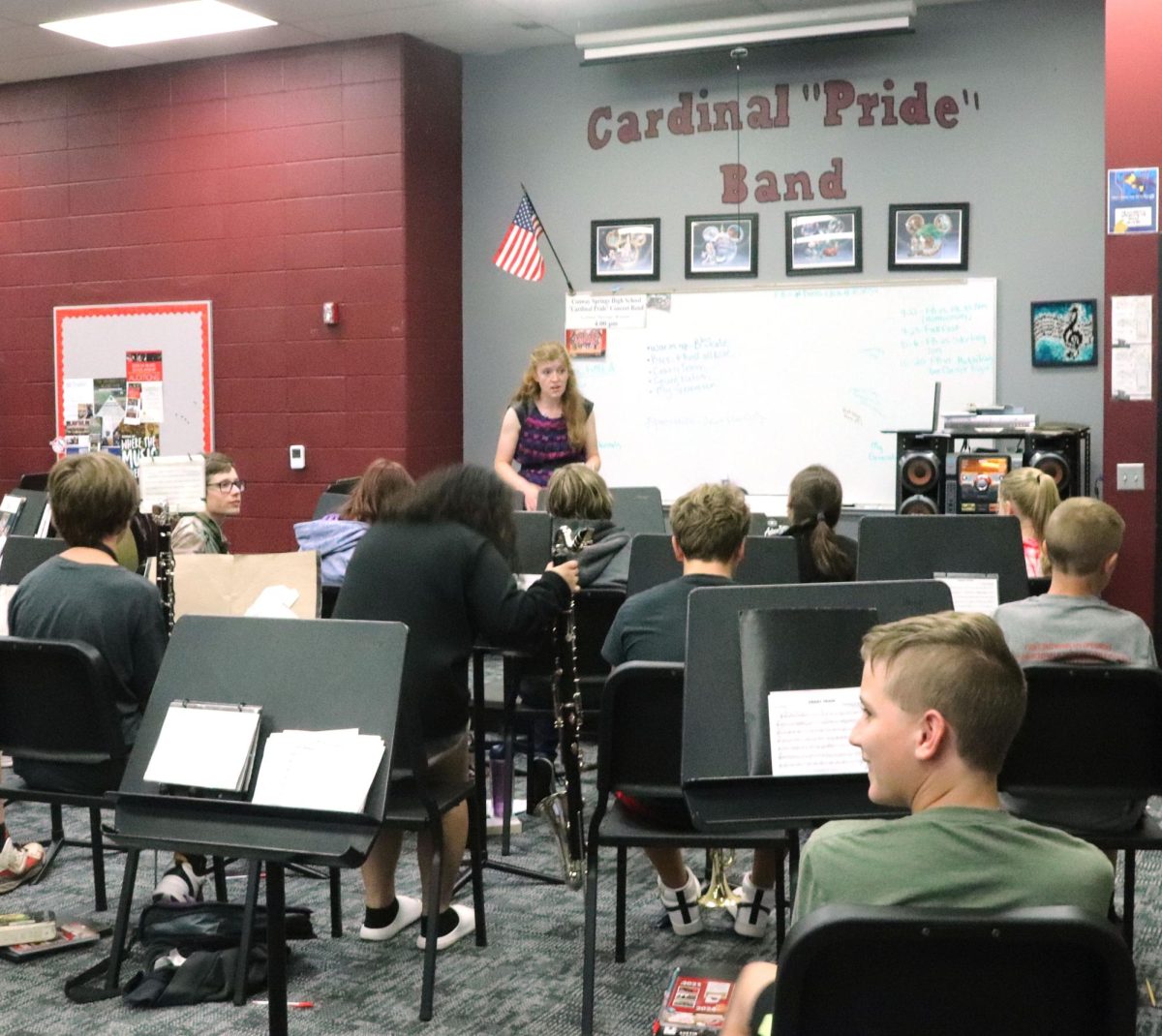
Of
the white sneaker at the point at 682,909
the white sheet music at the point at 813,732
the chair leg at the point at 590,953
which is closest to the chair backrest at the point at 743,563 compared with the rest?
the white sneaker at the point at 682,909

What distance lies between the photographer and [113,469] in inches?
134

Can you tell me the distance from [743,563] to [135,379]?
5.40 metres

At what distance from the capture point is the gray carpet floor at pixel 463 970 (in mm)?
2988

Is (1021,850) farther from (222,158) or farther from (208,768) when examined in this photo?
(222,158)

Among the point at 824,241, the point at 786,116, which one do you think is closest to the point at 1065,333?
the point at 824,241

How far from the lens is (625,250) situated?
297 inches

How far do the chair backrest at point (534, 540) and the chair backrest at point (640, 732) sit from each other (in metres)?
1.74

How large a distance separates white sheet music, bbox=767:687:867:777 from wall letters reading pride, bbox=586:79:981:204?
5.01m

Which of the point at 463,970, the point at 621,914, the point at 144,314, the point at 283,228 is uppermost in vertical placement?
the point at 283,228

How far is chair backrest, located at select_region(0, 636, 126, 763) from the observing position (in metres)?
3.15

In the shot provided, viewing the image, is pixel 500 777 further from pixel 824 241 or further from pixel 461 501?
pixel 824 241

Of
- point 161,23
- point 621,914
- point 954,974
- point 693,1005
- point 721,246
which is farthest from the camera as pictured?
point 721,246

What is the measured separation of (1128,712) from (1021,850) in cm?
137

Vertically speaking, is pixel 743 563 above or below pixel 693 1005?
above
